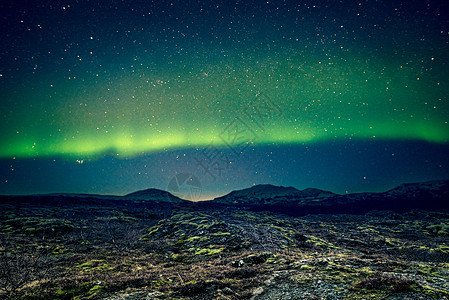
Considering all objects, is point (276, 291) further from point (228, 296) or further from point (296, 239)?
point (296, 239)

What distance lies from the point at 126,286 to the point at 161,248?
23.5m

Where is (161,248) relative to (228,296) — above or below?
below

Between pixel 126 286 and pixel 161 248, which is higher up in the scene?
pixel 126 286

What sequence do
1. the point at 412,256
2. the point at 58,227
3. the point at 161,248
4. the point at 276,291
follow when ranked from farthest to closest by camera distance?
the point at 58,227 → the point at 161,248 → the point at 412,256 → the point at 276,291

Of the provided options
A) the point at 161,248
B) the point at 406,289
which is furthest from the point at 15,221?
the point at 406,289

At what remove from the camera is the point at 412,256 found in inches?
1320

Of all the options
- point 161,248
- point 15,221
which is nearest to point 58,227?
point 15,221

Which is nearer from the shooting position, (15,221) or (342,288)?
(342,288)

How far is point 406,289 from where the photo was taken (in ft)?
33.3

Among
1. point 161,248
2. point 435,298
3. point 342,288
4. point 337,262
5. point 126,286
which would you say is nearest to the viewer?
point 435,298

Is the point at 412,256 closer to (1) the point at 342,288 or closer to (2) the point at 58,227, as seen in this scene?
(1) the point at 342,288

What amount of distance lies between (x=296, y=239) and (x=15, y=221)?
286 feet

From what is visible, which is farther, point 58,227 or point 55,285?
point 58,227

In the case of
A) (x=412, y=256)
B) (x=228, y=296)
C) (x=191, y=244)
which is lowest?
(x=412, y=256)
